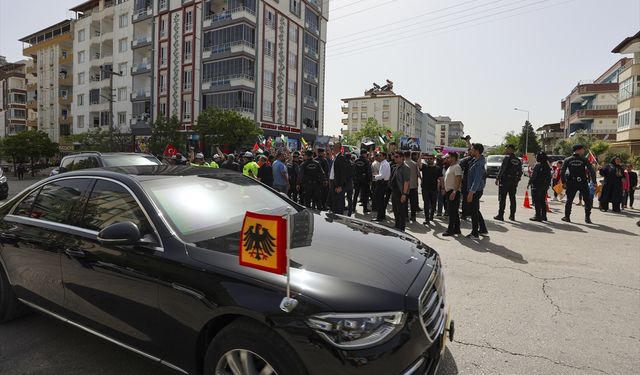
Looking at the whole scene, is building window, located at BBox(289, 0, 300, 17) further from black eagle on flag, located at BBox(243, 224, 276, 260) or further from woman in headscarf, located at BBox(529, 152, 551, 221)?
black eagle on flag, located at BBox(243, 224, 276, 260)

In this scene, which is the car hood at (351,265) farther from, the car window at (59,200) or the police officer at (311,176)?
the police officer at (311,176)

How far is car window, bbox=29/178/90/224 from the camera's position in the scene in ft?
10.8

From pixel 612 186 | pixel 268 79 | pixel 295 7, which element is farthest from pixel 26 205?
pixel 295 7

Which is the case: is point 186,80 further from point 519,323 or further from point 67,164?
point 519,323

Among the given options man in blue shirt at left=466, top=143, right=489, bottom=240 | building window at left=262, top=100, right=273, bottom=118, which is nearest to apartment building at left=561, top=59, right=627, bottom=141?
building window at left=262, top=100, right=273, bottom=118

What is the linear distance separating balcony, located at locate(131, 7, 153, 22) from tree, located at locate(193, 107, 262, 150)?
20322 mm

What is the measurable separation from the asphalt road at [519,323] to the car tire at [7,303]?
0.10m

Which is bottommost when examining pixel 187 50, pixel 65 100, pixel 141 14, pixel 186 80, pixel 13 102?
pixel 65 100

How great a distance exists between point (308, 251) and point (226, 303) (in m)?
0.63

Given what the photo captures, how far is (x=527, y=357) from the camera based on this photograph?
3.19 meters

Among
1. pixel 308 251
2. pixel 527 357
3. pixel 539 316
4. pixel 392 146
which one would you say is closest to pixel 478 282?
pixel 539 316

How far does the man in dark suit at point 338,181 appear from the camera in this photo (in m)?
10.0

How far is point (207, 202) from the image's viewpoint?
124 inches

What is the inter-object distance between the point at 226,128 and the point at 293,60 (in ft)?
58.6
